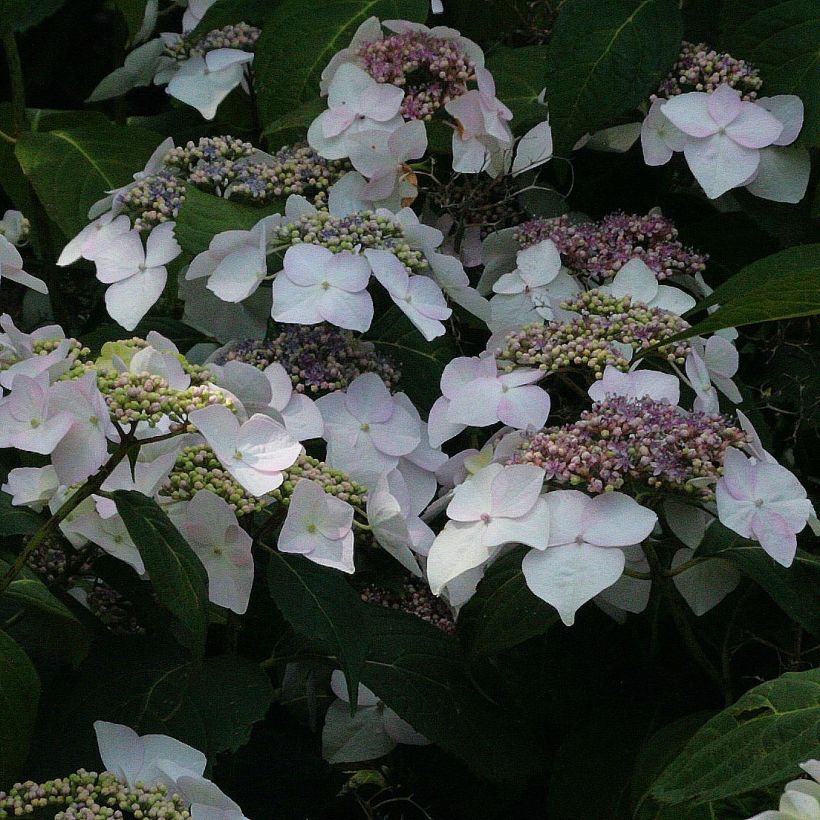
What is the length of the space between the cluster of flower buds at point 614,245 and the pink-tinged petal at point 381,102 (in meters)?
0.15

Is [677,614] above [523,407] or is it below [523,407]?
below

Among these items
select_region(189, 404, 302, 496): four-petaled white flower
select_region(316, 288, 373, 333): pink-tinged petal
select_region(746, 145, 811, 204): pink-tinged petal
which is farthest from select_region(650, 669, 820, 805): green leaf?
select_region(746, 145, 811, 204): pink-tinged petal

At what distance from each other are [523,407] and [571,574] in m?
0.16

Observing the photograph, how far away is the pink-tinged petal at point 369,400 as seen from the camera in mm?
1045

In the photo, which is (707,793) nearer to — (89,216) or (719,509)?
(719,509)

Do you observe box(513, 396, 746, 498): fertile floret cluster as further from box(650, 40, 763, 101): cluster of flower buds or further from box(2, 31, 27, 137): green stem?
box(2, 31, 27, 137): green stem

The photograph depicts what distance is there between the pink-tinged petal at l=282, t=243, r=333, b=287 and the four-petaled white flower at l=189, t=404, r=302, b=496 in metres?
0.18

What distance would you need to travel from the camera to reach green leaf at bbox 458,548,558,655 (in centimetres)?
90

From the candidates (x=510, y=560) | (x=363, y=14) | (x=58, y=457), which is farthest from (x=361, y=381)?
(x=363, y=14)

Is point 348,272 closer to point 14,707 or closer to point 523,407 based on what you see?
point 523,407

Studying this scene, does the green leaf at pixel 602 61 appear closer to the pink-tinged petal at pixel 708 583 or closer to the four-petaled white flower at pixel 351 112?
the four-petaled white flower at pixel 351 112

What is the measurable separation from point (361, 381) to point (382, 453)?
0.06 metres

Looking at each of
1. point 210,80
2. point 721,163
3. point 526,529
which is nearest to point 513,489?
point 526,529

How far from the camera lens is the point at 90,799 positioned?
29.6 inches
